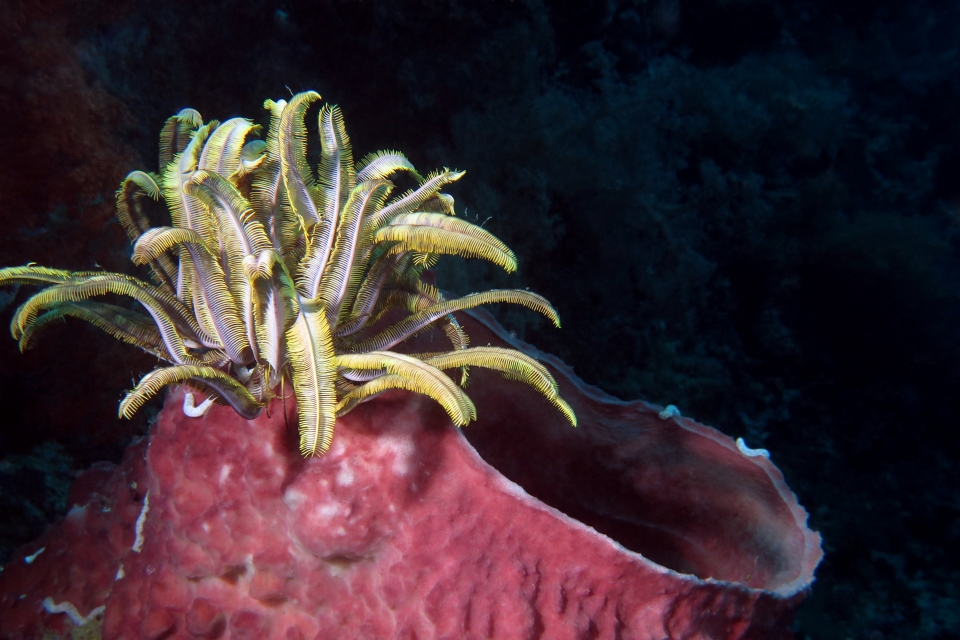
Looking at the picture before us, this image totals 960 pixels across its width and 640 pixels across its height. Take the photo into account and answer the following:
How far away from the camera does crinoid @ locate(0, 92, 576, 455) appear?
6.13 feet

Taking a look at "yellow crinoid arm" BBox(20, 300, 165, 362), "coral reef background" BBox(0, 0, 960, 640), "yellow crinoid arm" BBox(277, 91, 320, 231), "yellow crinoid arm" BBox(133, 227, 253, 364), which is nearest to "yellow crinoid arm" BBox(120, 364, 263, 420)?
"yellow crinoid arm" BBox(133, 227, 253, 364)

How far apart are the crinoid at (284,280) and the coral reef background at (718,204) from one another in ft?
6.18

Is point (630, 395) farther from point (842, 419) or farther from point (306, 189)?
point (306, 189)

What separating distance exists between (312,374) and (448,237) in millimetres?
744

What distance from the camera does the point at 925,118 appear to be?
8.36 meters

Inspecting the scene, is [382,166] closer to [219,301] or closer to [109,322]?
[219,301]

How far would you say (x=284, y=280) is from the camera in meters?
1.91

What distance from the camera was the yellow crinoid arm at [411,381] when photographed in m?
1.86

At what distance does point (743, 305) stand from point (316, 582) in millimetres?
6659

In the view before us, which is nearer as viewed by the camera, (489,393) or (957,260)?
(489,393)

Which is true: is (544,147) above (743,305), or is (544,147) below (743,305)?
above

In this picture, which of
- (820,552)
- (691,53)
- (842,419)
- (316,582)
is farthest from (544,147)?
(842,419)

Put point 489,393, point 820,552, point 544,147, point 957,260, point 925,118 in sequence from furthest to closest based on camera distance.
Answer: point 925,118 → point 957,260 → point 544,147 → point 489,393 → point 820,552

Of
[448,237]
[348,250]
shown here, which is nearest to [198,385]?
[348,250]
